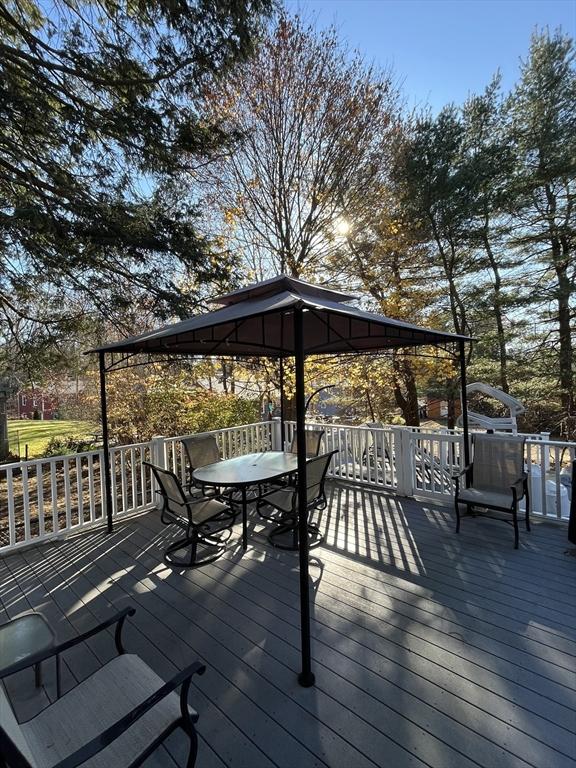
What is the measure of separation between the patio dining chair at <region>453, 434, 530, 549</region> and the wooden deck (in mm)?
366

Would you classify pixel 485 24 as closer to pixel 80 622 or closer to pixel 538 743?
pixel 538 743

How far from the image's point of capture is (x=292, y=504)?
406 centimetres

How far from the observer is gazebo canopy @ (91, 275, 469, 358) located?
3.42 m

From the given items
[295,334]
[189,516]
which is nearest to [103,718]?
[295,334]

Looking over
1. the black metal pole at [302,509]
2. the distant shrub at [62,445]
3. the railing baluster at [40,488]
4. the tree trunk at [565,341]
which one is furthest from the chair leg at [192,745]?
the tree trunk at [565,341]

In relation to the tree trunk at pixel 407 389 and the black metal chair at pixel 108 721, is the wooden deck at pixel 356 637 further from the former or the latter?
the tree trunk at pixel 407 389

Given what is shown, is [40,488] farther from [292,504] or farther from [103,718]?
[103,718]

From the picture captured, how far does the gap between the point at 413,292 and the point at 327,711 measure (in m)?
9.25

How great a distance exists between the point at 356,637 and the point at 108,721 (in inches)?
63.2

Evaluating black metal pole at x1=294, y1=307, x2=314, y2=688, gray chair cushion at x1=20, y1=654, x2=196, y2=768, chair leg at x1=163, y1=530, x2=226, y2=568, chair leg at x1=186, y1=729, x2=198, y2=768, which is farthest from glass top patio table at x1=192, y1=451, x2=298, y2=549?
chair leg at x1=186, y1=729, x2=198, y2=768

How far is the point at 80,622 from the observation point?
284 centimetres

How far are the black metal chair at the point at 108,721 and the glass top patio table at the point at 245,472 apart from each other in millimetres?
2254

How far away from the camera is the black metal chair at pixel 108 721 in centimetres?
127

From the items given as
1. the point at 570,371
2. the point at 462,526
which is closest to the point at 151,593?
the point at 462,526
